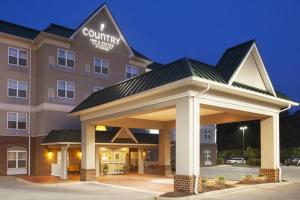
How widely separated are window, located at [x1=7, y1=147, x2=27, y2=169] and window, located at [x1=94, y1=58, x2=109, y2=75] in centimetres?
993

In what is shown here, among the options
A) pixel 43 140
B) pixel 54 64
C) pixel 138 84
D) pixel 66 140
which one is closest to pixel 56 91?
pixel 54 64

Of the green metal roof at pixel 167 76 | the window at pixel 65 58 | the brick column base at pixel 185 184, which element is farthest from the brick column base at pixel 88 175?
the window at pixel 65 58

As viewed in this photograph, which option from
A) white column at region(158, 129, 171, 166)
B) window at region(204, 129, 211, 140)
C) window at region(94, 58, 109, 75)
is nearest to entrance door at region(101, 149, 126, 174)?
white column at region(158, 129, 171, 166)

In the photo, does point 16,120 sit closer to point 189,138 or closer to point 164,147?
point 164,147

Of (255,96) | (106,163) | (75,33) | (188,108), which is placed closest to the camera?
(188,108)

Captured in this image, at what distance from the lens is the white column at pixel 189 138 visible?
15430 mm

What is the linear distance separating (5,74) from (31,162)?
788 cm

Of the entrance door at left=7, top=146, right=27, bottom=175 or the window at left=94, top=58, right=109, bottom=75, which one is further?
the window at left=94, top=58, right=109, bottom=75

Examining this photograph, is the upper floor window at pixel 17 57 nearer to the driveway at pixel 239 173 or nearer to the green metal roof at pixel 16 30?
the green metal roof at pixel 16 30

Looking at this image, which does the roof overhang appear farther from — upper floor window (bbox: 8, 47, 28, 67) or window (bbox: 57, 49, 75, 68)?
upper floor window (bbox: 8, 47, 28, 67)

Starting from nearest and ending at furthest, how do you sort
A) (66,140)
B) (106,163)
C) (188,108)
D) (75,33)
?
(188,108) < (66,140) < (106,163) < (75,33)

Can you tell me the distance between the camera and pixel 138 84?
18.6 m

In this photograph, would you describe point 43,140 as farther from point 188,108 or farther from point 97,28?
point 188,108

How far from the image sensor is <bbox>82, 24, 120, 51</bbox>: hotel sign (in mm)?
34344
